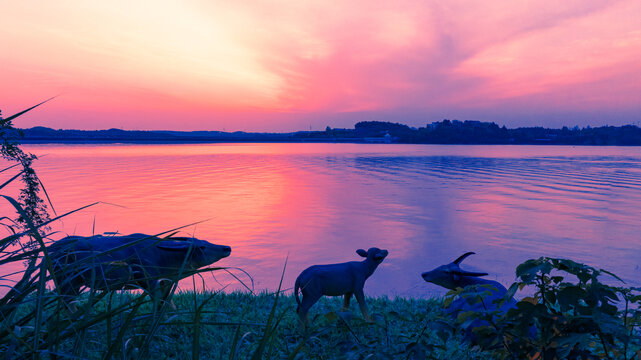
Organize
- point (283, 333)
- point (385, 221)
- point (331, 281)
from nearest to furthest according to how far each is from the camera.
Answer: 1. point (331, 281)
2. point (283, 333)
3. point (385, 221)

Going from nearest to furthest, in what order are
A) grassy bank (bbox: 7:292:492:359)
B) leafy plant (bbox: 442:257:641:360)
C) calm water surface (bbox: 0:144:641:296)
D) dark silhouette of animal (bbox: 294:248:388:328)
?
1. leafy plant (bbox: 442:257:641:360)
2. grassy bank (bbox: 7:292:492:359)
3. dark silhouette of animal (bbox: 294:248:388:328)
4. calm water surface (bbox: 0:144:641:296)

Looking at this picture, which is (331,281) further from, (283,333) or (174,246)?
(174,246)

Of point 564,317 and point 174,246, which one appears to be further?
point 174,246

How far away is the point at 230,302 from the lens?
23.7 ft

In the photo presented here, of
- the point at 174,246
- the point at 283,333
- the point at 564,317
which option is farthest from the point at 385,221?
the point at 564,317

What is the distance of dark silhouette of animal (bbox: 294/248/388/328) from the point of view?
17.4ft

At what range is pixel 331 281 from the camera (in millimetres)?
5375

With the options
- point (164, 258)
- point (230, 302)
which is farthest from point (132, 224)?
point (164, 258)

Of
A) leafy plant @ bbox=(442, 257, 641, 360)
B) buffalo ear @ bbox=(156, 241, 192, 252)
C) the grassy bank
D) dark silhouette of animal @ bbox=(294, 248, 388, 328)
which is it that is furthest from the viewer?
buffalo ear @ bbox=(156, 241, 192, 252)

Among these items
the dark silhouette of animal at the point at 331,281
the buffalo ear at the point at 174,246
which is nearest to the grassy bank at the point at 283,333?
the dark silhouette of animal at the point at 331,281

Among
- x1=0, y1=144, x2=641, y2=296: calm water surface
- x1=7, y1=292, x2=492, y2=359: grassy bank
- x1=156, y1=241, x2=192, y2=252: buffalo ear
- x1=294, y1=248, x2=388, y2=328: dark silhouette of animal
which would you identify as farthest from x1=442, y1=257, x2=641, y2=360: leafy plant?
x1=0, y1=144, x2=641, y2=296: calm water surface

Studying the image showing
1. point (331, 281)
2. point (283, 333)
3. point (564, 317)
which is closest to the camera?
point (564, 317)

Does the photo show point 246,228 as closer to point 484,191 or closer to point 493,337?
point 493,337

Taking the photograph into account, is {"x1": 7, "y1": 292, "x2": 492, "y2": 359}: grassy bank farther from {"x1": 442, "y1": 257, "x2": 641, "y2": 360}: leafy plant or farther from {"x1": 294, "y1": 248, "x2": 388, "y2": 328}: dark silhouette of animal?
{"x1": 442, "y1": 257, "x2": 641, "y2": 360}: leafy plant
